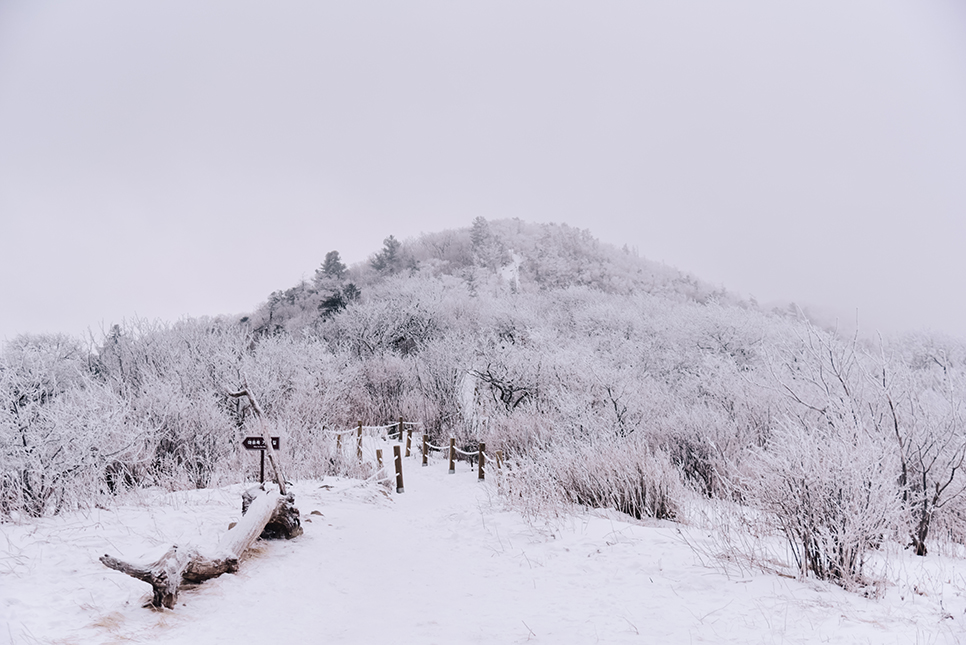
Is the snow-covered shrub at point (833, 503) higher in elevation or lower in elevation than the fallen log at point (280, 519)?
higher

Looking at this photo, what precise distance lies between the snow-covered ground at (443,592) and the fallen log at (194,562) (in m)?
0.14

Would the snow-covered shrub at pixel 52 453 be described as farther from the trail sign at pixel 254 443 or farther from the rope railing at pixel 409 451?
the rope railing at pixel 409 451

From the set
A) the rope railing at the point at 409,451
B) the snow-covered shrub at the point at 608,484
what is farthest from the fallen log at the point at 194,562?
the rope railing at the point at 409,451

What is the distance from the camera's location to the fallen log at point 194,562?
390 cm

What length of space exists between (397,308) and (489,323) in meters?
6.95

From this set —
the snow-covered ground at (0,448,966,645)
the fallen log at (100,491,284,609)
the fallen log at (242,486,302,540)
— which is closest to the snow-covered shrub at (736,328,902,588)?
the snow-covered ground at (0,448,966,645)

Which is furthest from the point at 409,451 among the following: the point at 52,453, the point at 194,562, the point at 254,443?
the point at 194,562

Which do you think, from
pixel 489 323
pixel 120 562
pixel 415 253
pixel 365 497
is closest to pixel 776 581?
pixel 120 562

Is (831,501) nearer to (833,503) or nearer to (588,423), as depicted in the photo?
(833,503)

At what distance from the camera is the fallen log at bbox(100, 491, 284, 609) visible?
3902 millimetres

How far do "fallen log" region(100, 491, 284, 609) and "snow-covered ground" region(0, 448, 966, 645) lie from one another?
0.47ft

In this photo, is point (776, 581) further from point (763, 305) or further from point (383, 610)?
point (763, 305)

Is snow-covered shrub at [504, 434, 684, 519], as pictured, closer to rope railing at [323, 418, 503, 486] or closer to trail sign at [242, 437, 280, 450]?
rope railing at [323, 418, 503, 486]

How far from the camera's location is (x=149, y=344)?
61.4 feet
